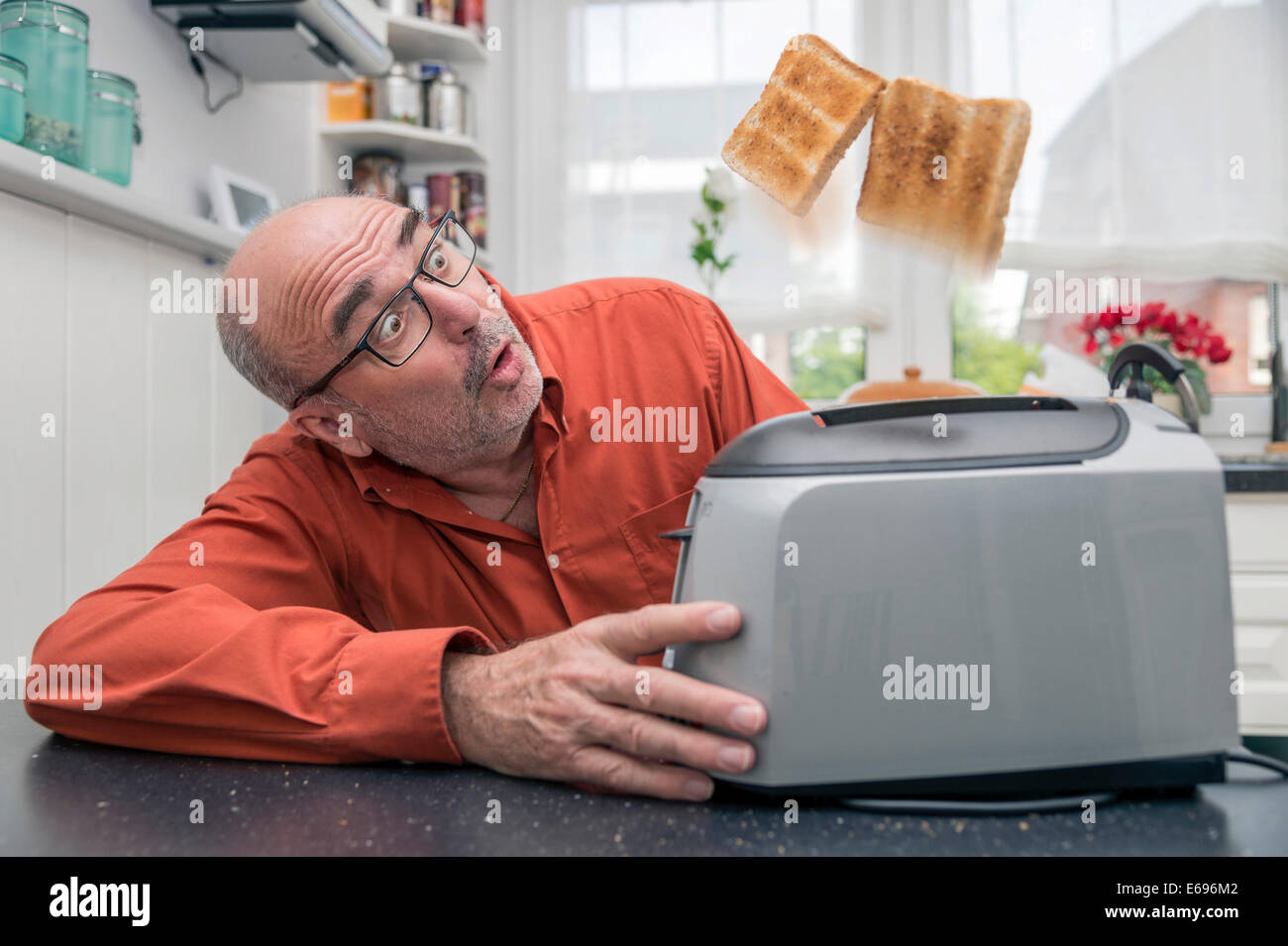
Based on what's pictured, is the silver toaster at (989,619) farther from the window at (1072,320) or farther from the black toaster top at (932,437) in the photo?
the window at (1072,320)

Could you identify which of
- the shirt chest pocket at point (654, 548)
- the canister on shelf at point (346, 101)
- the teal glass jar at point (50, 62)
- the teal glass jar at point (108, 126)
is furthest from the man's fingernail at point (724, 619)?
the canister on shelf at point (346, 101)

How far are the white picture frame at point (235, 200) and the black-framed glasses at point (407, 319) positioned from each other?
A: 98 centimetres

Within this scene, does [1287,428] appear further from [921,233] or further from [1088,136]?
[921,233]

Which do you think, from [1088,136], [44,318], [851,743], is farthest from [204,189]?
[1088,136]

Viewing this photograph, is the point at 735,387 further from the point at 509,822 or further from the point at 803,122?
the point at 509,822

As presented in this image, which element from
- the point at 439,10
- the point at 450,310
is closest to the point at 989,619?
the point at 450,310

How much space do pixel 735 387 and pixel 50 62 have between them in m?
1.02

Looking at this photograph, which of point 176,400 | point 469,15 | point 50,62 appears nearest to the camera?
point 50,62

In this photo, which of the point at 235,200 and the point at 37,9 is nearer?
the point at 37,9

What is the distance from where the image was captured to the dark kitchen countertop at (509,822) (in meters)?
0.49

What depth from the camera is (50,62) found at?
1.29 meters

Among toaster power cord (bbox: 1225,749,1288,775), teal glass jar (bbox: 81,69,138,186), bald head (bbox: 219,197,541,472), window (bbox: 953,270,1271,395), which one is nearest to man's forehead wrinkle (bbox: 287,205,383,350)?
bald head (bbox: 219,197,541,472)

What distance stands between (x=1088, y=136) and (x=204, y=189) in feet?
7.41

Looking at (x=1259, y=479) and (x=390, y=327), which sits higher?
(x=390, y=327)
